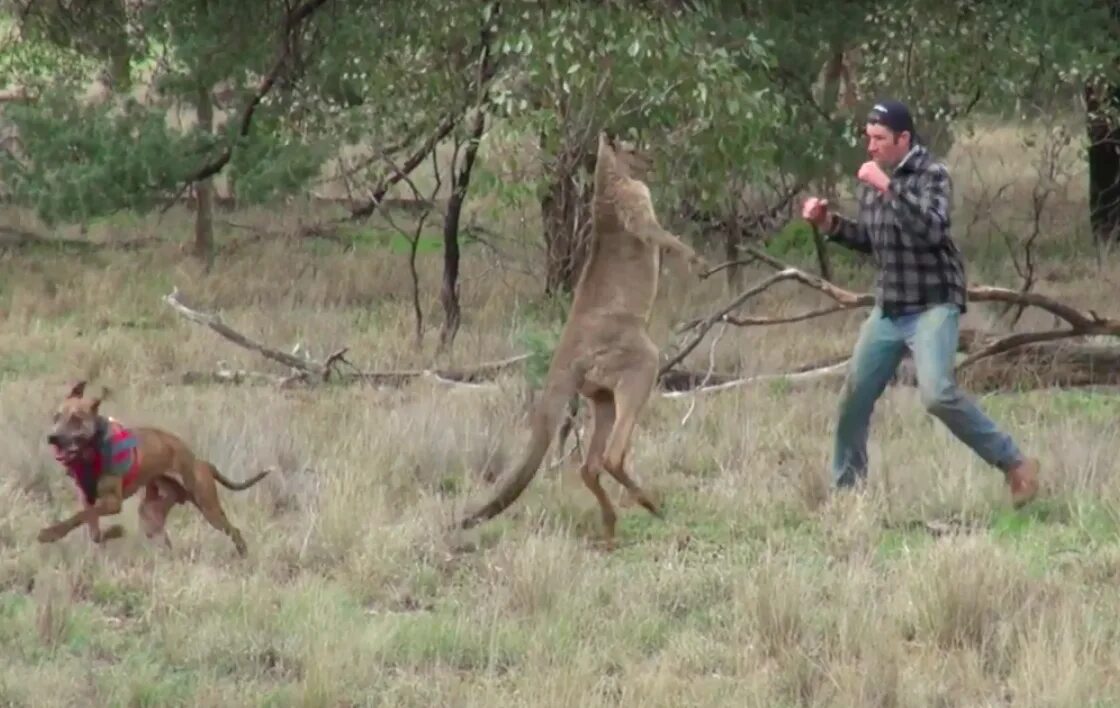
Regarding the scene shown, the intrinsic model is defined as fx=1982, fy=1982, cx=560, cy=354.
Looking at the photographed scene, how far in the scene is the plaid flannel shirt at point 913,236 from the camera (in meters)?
8.35

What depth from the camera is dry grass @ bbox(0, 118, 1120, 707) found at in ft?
19.9

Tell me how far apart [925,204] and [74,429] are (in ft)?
11.8

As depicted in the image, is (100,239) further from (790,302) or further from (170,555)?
(170,555)

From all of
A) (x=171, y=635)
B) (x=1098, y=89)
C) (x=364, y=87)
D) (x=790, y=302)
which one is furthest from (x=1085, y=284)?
(x=171, y=635)

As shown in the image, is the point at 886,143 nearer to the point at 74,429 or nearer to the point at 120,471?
the point at 120,471

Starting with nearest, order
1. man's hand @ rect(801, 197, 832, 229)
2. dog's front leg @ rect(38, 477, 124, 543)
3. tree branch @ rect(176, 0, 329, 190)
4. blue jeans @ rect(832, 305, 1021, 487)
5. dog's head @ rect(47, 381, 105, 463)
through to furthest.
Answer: dog's head @ rect(47, 381, 105, 463)
dog's front leg @ rect(38, 477, 124, 543)
man's hand @ rect(801, 197, 832, 229)
blue jeans @ rect(832, 305, 1021, 487)
tree branch @ rect(176, 0, 329, 190)

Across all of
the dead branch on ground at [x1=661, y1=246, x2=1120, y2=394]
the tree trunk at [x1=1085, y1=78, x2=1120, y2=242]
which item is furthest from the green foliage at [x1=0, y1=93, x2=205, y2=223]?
the tree trunk at [x1=1085, y1=78, x2=1120, y2=242]

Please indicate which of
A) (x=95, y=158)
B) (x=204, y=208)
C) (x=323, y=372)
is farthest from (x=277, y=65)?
(x=204, y=208)

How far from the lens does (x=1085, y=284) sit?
18109 mm

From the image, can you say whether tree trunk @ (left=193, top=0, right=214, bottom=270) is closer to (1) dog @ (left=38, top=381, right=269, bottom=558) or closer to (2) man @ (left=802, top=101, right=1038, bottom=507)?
(2) man @ (left=802, top=101, right=1038, bottom=507)

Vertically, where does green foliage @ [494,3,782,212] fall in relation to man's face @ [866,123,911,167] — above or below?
above

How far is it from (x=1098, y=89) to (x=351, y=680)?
512 inches

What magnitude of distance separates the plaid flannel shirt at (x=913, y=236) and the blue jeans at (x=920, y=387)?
0.28ft

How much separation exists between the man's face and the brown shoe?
1.44 metres
